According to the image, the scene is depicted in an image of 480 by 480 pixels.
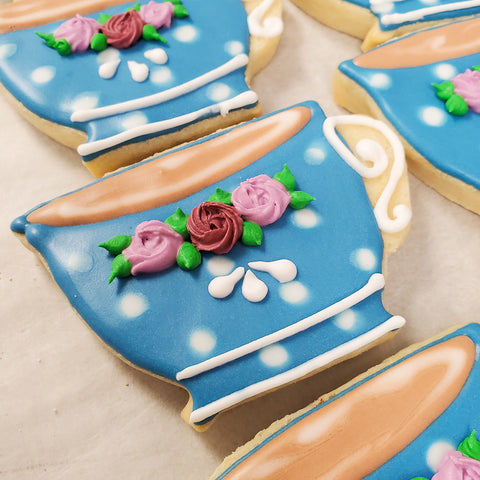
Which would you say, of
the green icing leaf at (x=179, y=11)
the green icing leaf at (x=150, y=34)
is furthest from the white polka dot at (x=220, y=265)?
the green icing leaf at (x=179, y=11)

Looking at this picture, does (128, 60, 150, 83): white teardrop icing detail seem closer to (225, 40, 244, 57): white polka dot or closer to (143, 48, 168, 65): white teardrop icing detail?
(143, 48, 168, 65): white teardrop icing detail

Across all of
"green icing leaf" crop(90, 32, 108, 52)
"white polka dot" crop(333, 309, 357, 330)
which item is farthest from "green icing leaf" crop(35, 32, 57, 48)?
"white polka dot" crop(333, 309, 357, 330)

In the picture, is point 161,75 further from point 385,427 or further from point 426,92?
point 385,427

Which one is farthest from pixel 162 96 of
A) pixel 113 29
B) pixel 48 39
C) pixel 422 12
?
pixel 422 12

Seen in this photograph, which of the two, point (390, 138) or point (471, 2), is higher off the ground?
point (471, 2)

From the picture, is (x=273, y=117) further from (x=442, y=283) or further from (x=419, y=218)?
(x=442, y=283)

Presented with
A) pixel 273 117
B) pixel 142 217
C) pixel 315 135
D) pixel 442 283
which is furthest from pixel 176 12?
pixel 442 283
